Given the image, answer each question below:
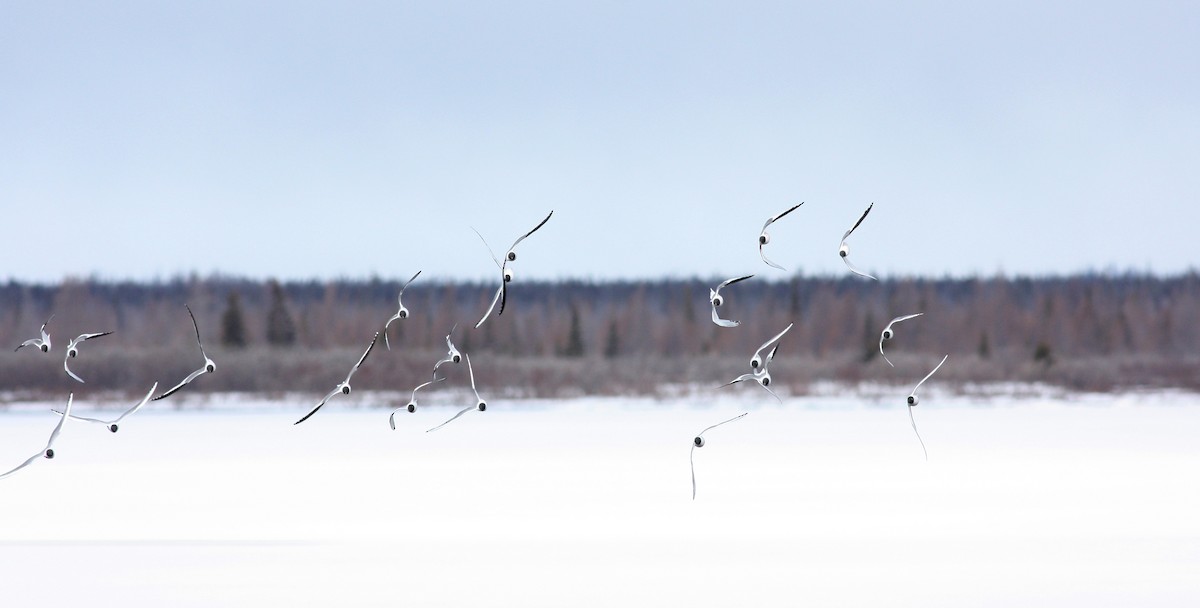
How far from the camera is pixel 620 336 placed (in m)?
11.3

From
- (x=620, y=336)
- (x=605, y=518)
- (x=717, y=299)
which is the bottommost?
(x=605, y=518)

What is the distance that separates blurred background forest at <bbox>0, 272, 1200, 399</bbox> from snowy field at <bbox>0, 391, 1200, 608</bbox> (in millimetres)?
2686

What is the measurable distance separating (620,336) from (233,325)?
4166mm

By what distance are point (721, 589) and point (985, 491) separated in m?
2.21

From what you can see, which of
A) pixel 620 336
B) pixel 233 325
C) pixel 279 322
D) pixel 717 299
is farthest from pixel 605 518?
pixel 233 325

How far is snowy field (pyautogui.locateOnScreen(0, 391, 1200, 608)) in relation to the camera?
3314 millimetres

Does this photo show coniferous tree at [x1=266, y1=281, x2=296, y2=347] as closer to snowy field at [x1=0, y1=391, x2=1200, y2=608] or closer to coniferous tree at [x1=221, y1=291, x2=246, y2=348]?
coniferous tree at [x1=221, y1=291, x2=246, y2=348]

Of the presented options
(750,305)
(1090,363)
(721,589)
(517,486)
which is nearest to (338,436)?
(517,486)

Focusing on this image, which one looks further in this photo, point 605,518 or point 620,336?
point 620,336

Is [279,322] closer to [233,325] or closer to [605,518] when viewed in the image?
[233,325]

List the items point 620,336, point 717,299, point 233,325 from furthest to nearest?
point 620,336, point 233,325, point 717,299

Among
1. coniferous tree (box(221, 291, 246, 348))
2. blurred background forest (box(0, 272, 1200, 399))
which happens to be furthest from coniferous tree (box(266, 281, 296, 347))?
coniferous tree (box(221, 291, 246, 348))

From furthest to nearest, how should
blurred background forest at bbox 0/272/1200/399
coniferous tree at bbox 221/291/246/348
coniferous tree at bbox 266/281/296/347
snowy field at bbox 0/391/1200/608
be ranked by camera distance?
coniferous tree at bbox 266/281/296/347
coniferous tree at bbox 221/291/246/348
blurred background forest at bbox 0/272/1200/399
snowy field at bbox 0/391/1200/608

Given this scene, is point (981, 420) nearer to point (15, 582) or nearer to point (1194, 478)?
point (1194, 478)
